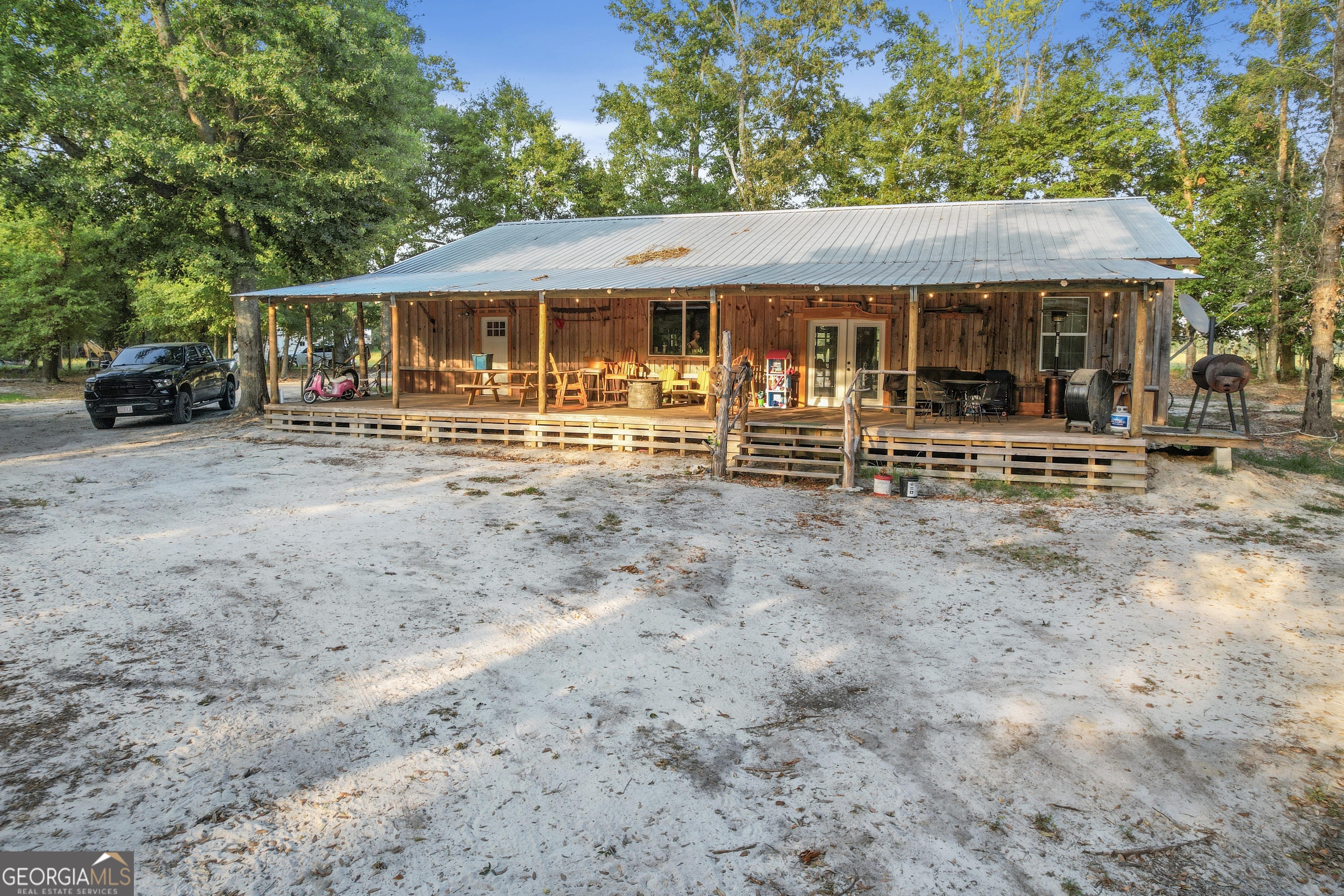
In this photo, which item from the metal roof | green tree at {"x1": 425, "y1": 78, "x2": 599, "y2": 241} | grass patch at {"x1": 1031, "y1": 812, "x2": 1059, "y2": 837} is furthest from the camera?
green tree at {"x1": 425, "y1": 78, "x2": 599, "y2": 241}

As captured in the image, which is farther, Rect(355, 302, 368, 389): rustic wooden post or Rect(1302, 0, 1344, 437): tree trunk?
Rect(355, 302, 368, 389): rustic wooden post

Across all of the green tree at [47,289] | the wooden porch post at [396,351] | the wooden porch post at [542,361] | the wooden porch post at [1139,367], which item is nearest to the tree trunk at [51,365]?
the green tree at [47,289]

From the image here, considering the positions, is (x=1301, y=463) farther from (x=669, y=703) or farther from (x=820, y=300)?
(x=669, y=703)

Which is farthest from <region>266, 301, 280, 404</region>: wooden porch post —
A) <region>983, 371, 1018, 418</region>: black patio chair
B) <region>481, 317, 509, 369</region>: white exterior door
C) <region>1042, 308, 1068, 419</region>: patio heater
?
<region>1042, 308, 1068, 419</region>: patio heater

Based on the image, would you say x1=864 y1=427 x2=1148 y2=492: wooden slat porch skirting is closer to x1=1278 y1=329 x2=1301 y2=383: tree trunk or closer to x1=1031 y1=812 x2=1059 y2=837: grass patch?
x1=1031 y1=812 x2=1059 y2=837: grass patch

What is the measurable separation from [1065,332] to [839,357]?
Result: 3963 mm

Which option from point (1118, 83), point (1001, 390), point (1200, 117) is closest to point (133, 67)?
point (1001, 390)

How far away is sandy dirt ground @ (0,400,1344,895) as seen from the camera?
9.11 ft

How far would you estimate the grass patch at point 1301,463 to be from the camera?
1009cm

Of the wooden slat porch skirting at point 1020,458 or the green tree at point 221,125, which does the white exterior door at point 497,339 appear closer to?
the green tree at point 221,125

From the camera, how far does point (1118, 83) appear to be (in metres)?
24.9

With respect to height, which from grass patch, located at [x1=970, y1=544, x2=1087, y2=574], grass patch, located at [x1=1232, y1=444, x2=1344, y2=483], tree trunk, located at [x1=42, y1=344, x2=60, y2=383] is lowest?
grass patch, located at [x1=970, y1=544, x2=1087, y2=574]

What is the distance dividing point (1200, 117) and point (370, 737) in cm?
3155

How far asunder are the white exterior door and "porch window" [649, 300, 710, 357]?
357cm
